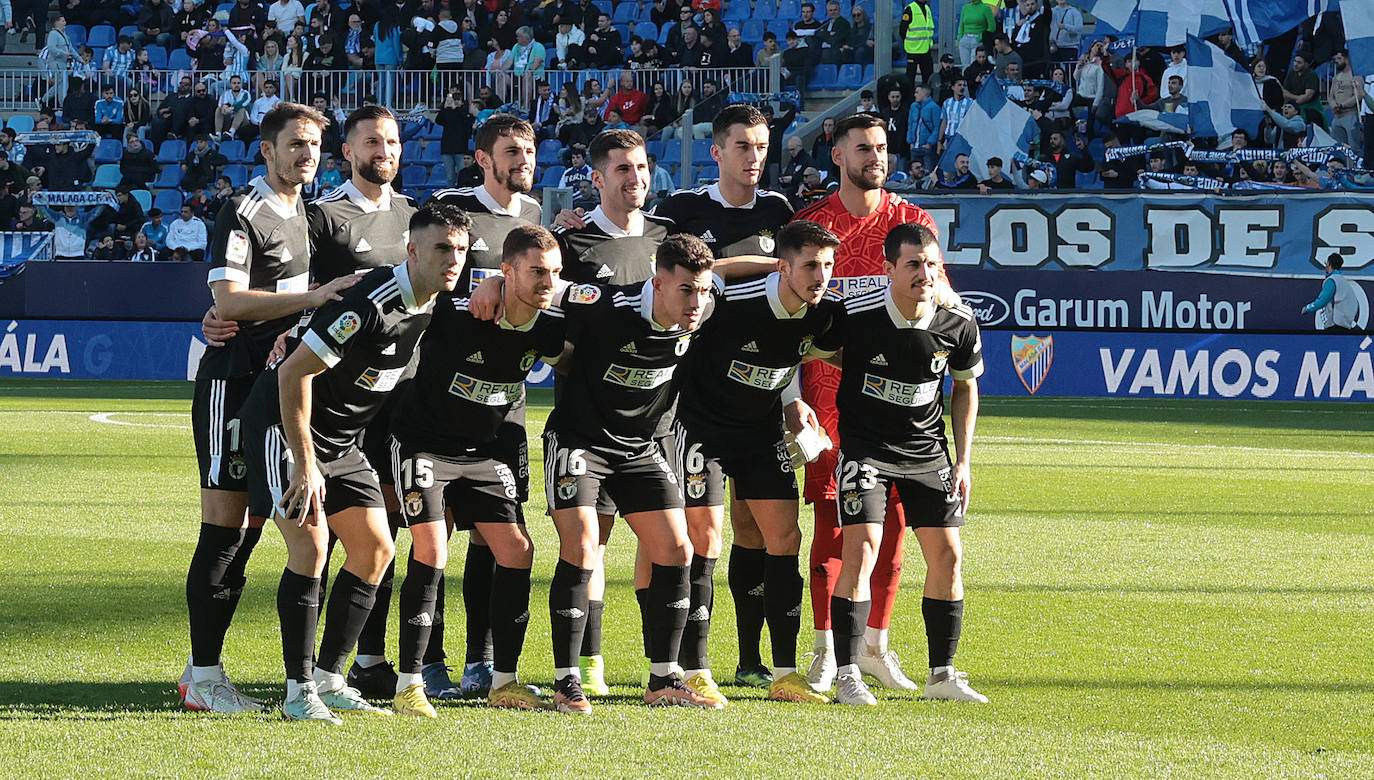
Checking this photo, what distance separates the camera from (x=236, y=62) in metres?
27.9

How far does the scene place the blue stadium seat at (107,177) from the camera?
86.8ft

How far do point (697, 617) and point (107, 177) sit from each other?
2323 cm

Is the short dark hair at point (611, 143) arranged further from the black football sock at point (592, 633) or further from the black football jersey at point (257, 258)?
the black football sock at point (592, 633)

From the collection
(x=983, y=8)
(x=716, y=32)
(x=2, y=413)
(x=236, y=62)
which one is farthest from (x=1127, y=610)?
(x=236, y=62)

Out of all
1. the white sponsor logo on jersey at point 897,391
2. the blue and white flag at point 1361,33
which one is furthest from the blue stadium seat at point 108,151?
the white sponsor logo on jersey at point 897,391

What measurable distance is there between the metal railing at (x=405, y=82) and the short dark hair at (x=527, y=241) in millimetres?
20449

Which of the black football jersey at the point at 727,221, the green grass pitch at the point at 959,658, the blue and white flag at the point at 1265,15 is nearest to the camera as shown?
the green grass pitch at the point at 959,658

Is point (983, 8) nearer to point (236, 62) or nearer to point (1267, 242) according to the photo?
point (1267, 242)

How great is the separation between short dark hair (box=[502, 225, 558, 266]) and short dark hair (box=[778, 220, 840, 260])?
0.84 meters

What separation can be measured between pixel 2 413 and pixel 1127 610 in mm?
13526

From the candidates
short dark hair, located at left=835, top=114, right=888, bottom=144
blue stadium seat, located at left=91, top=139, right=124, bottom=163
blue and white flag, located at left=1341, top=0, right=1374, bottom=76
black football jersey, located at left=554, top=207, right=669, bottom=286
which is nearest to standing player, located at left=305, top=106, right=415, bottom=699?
black football jersey, located at left=554, top=207, right=669, bottom=286

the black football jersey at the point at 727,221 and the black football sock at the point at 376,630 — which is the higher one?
the black football jersey at the point at 727,221

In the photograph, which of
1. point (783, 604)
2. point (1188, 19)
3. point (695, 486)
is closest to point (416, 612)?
point (695, 486)

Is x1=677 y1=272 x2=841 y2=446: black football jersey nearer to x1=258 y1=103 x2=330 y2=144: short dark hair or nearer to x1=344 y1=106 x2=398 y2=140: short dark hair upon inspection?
x1=344 y1=106 x2=398 y2=140: short dark hair
